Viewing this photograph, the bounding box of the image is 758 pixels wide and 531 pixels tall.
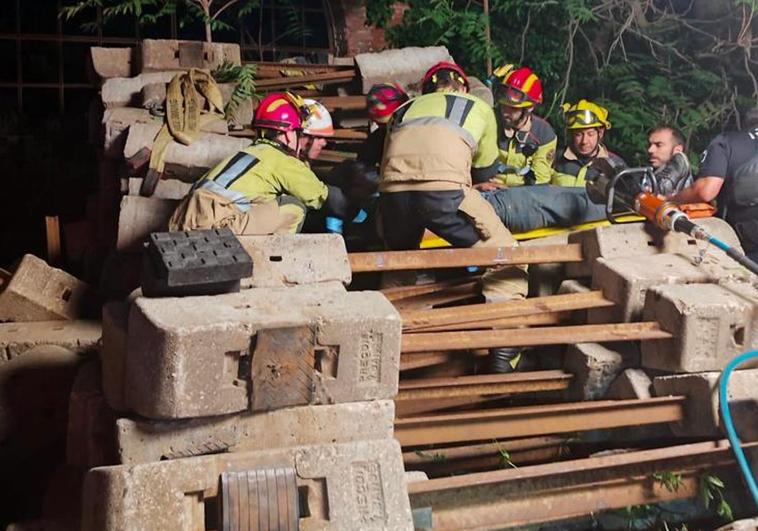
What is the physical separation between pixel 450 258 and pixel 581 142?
2893 mm

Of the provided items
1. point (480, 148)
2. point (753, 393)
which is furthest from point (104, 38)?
point (753, 393)

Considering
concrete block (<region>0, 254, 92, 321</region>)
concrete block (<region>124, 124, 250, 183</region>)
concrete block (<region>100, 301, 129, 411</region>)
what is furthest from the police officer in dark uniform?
concrete block (<region>0, 254, 92, 321</region>)

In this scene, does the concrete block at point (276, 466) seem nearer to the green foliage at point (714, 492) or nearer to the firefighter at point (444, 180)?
the green foliage at point (714, 492)

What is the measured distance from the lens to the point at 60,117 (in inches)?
456

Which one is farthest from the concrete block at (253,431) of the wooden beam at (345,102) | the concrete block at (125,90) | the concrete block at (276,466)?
the wooden beam at (345,102)

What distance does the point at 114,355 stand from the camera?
14.3 feet

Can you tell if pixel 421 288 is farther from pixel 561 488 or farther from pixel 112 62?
pixel 112 62

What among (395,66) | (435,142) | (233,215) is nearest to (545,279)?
(435,142)

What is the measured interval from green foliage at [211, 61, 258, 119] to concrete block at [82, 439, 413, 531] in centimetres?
495

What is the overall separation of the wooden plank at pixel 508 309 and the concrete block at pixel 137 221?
2354mm

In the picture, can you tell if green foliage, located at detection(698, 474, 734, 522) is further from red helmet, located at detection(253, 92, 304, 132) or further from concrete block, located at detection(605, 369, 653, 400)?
red helmet, located at detection(253, 92, 304, 132)

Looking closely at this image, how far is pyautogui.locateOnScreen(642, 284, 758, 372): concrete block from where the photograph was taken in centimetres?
502

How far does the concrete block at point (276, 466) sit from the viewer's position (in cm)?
386

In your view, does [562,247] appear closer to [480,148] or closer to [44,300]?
[480,148]
